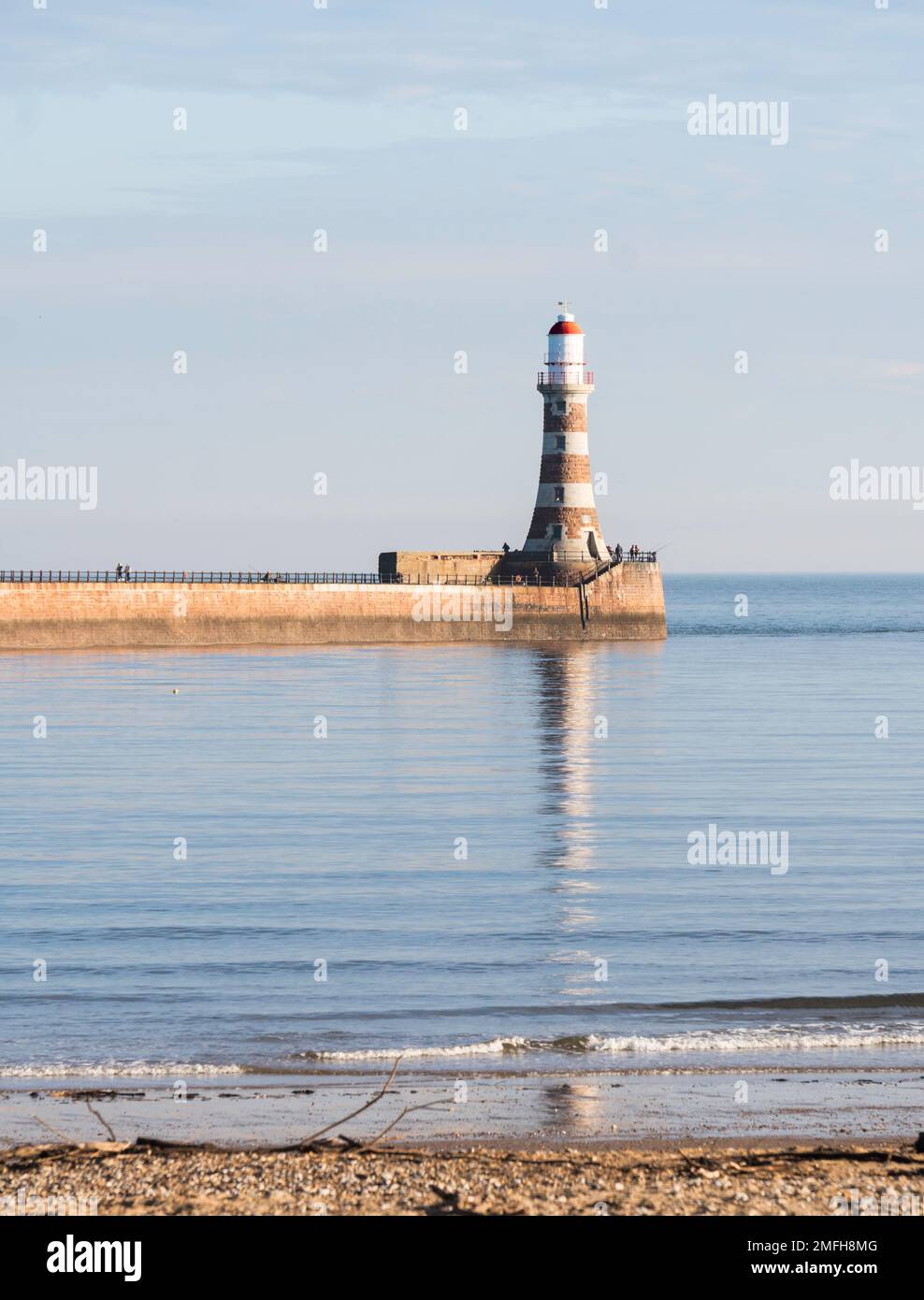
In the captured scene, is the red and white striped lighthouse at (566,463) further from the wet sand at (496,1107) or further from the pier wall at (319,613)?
the wet sand at (496,1107)

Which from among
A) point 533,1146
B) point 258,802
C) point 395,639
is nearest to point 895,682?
point 395,639

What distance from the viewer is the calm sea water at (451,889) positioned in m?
13.4

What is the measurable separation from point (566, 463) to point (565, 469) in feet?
1.15

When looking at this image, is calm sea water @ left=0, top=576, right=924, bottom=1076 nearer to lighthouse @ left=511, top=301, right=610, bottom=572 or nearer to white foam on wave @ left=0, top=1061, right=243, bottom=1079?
white foam on wave @ left=0, top=1061, right=243, bottom=1079

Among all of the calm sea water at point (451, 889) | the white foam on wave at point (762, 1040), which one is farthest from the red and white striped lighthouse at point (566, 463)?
the white foam on wave at point (762, 1040)

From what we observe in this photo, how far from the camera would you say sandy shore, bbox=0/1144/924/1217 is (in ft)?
27.6

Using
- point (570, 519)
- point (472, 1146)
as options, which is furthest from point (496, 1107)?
point (570, 519)

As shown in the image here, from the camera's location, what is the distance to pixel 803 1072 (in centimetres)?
1207

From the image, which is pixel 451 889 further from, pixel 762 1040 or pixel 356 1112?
pixel 356 1112

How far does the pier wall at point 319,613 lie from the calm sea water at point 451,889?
2742 centimetres

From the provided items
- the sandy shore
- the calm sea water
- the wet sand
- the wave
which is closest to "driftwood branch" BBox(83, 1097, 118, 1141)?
the wet sand

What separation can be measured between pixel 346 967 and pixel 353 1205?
719cm

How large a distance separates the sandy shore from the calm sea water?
2807 millimetres

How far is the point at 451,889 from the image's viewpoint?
1991cm
